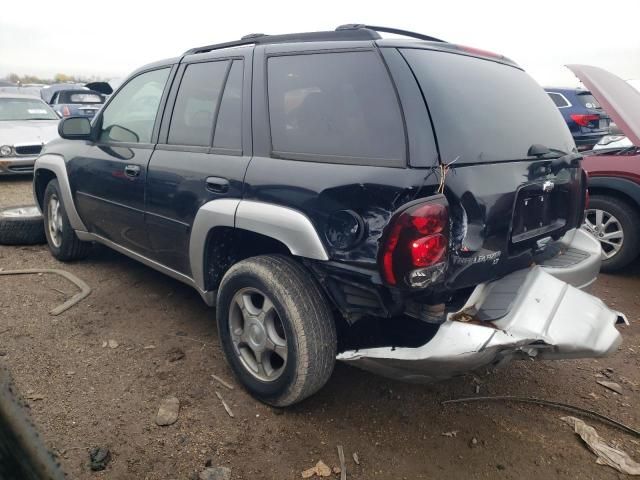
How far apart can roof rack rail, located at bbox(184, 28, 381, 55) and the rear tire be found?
84.0 inches

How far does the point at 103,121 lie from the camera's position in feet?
12.7

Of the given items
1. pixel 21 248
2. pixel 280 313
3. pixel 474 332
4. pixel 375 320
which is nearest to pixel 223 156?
pixel 280 313

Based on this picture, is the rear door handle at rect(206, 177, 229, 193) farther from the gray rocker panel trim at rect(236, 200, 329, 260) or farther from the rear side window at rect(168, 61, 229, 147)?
the rear side window at rect(168, 61, 229, 147)

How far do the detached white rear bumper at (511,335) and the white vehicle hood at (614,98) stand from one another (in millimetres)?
1494

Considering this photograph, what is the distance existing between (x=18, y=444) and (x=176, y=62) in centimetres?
279

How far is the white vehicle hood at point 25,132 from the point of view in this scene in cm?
830

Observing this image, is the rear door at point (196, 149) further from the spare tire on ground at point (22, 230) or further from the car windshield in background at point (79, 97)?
the car windshield in background at point (79, 97)

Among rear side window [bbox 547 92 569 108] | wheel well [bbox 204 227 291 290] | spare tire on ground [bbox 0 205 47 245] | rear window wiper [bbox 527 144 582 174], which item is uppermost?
rear window wiper [bbox 527 144 582 174]

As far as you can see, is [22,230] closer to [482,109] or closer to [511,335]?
[482,109]

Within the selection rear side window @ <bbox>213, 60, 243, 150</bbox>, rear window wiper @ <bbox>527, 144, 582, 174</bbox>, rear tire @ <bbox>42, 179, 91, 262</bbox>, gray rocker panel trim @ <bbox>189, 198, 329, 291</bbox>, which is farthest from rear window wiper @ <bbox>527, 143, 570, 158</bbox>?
rear tire @ <bbox>42, 179, 91, 262</bbox>

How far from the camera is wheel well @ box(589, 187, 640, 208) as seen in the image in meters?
4.46

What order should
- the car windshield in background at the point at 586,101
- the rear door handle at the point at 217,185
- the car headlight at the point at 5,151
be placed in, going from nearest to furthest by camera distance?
the rear door handle at the point at 217,185 < the car headlight at the point at 5,151 < the car windshield in background at the point at 586,101

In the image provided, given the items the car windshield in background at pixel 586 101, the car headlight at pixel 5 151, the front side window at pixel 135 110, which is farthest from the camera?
the car windshield in background at pixel 586 101

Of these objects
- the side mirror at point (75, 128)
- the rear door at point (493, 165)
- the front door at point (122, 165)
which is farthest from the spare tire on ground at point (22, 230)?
the rear door at point (493, 165)
